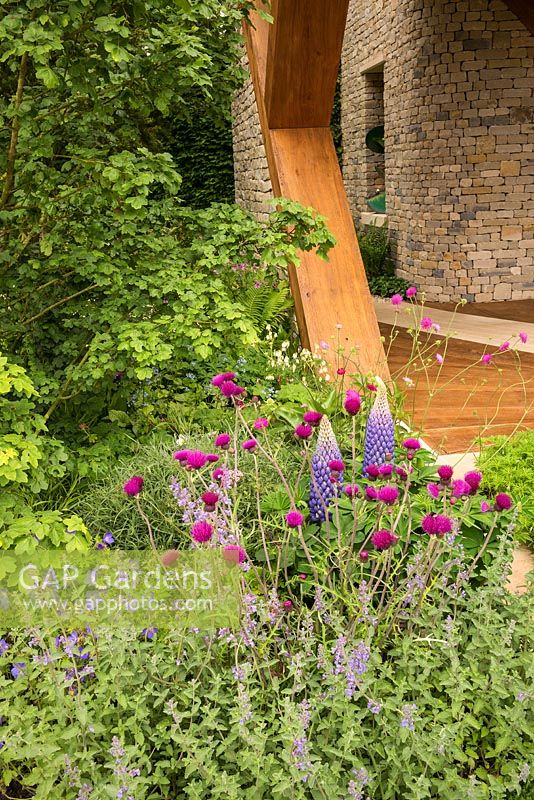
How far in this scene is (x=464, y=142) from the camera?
7.75 m

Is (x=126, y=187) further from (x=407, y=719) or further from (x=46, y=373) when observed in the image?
(x=407, y=719)

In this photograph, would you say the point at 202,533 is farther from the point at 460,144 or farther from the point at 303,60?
the point at 460,144

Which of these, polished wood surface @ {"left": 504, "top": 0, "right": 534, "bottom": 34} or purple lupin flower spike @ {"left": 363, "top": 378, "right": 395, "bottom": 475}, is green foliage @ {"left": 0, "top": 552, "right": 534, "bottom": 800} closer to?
purple lupin flower spike @ {"left": 363, "top": 378, "right": 395, "bottom": 475}

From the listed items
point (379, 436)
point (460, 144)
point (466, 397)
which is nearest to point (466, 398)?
point (466, 397)

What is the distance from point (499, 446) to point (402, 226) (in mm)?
5903

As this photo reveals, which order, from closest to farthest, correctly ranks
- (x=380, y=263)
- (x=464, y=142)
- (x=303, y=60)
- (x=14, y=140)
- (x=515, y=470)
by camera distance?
1. (x=14, y=140)
2. (x=515, y=470)
3. (x=303, y=60)
4. (x=464, y=142)
5. (x=380, y=263)

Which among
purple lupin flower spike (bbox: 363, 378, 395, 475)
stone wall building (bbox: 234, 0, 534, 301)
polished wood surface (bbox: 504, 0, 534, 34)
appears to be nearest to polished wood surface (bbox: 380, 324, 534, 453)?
purple lupin flower spike (bbox: 363, 378, 395, 475)

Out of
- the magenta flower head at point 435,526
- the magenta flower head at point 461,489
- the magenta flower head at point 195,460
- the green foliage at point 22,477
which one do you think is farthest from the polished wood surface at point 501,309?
the magenta flower head at point 195,460

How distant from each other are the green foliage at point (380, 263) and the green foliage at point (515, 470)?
543 centimetres

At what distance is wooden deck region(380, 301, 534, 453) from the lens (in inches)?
150

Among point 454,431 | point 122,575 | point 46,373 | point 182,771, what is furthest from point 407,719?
point 454,431

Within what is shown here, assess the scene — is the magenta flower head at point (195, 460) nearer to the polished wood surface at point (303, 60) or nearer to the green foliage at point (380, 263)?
the polished wood surface at point (303, 60)

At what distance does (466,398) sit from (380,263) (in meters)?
5.13

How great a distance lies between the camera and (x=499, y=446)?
11.3 ft
